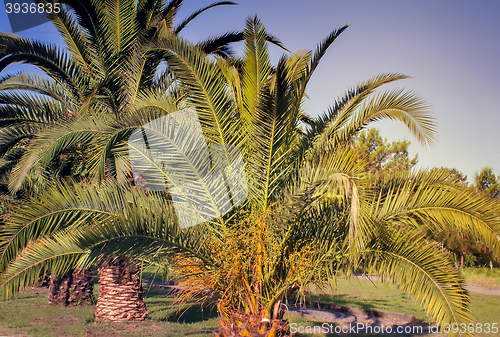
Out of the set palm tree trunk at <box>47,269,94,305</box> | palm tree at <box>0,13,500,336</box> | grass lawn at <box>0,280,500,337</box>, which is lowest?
grass lawn at <box>0,280,500,337</box>

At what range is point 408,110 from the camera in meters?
5.05

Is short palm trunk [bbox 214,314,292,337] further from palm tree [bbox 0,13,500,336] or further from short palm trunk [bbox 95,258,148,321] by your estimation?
short palm trunk [bbox 95,258,148,321]

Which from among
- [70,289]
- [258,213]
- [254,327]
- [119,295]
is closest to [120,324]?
[119,295]

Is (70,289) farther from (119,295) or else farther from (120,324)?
(120,324)

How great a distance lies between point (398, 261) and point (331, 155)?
1560mm

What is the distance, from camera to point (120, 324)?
315 inches

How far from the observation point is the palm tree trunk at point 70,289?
414 inches

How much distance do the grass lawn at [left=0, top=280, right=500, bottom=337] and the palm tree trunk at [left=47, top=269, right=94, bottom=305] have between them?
0.36 meters

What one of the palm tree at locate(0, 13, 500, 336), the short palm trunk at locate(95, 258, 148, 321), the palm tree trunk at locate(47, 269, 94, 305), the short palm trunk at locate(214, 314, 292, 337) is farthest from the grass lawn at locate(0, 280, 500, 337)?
the palm tree at locate(0, 13, 500, 336)

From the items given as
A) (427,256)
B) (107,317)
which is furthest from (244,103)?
(107,317)

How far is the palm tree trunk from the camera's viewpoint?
414 inches

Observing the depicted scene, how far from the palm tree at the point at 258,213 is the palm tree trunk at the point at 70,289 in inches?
255

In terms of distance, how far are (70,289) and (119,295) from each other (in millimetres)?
3343

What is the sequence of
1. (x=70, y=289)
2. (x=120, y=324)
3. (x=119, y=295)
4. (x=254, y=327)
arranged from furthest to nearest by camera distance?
(x=70, y=289), (x=119, y=295), (x=120, y=324), (x=254, y=327)
